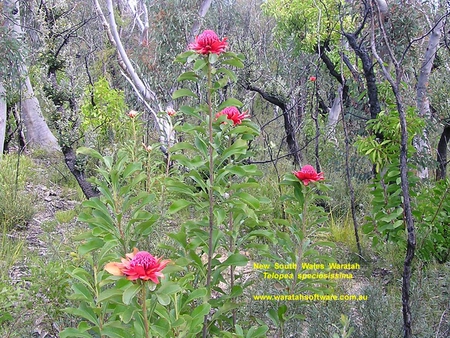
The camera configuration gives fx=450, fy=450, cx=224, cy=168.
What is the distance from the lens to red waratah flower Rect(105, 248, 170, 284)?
110 centimetres

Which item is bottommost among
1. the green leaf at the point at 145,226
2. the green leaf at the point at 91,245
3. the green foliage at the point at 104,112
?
the green leaf at the point at 91,245

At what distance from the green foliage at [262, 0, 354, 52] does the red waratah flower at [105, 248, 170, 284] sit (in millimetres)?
6337

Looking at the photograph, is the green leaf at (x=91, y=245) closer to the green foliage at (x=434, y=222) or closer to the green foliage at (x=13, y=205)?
the green foliage at (x=434, y=222)

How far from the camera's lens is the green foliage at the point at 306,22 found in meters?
7.09

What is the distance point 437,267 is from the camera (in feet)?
10.9

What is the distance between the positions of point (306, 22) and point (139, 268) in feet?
23.4

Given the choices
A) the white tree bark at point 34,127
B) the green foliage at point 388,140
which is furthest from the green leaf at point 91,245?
the white tree bark at point 34,127

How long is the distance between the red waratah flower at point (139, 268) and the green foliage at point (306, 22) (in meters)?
6.34

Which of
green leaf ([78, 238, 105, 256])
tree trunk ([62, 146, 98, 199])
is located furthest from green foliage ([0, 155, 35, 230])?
green leaf ([78, 238, 105, 256])

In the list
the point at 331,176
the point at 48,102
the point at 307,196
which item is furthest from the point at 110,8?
the point at 307,196

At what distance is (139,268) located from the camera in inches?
43.4

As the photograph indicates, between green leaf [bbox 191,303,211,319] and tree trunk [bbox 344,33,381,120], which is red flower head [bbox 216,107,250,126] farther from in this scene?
tree trunk [bbox 344,33,381,120]

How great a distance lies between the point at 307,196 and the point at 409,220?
19.5 inches

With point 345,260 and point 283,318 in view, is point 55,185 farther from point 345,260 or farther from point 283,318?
point 283,318
